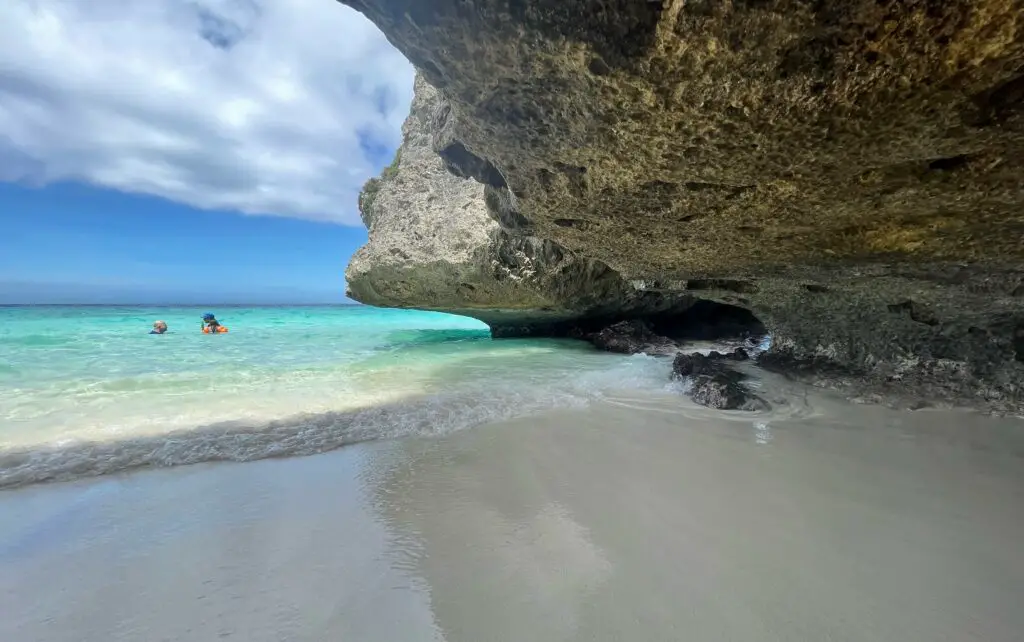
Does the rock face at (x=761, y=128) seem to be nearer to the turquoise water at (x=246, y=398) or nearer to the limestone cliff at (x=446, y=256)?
the turquoise water at (x=246, y=398)

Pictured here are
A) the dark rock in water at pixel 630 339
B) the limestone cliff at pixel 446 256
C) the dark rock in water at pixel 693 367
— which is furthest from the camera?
the dark rock in water at pixel 630 339

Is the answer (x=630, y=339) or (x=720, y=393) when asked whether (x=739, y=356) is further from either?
(x=720, y=393)

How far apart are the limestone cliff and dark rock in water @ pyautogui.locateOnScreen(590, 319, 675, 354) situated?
0.69 metres

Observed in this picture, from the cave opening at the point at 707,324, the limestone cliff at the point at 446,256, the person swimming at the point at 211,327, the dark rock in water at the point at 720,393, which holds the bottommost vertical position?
the person swimming at the point at 211,327

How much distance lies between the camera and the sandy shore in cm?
168

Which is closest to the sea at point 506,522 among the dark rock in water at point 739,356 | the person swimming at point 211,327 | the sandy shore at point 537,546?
the sandy shore at point 537,546

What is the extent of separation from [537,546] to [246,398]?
4430mm

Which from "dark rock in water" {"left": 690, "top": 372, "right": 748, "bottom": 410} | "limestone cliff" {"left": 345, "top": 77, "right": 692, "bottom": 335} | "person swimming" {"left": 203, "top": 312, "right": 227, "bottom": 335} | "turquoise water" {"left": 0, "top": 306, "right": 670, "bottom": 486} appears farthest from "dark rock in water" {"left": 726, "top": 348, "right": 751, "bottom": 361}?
"person swimming" {"left": 203, "top": 312, "right": 227, "bottom": 335}

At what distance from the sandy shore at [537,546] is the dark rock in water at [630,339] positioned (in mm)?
7108

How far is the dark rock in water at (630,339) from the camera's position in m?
10.7

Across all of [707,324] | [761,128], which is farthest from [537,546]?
[707,324]

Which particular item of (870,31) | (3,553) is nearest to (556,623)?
(870,31)

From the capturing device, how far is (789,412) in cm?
456

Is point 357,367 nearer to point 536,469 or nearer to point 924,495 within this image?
point 536,469
